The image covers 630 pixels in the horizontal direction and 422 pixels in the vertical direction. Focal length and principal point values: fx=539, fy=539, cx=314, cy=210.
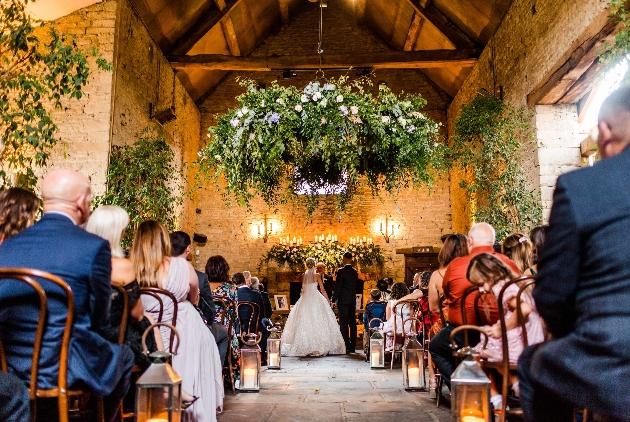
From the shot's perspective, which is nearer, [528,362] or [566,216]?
[566,216]

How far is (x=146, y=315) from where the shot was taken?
7.82 feet

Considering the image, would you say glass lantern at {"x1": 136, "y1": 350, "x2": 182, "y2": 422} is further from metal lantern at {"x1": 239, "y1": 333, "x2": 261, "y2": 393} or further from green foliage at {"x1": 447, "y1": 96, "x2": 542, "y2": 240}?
green foliage at {"x1": 447, "y1": 96, "x2": 542, "y2": 240}

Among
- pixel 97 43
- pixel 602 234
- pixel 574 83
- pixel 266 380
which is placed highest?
pixel 97 43

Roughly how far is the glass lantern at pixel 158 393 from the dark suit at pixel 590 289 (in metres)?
1.12

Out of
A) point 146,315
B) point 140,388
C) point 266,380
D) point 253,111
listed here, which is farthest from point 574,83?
point 140,388

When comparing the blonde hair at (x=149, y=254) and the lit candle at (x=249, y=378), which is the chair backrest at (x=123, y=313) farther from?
the lit candle at (x=249, y=378)

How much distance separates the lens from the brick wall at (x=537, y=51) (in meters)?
5.60

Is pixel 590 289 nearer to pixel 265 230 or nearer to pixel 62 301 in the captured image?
pixel 62 301

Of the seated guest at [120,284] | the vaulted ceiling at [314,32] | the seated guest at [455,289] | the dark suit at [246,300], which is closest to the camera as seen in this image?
the seated guest at [120,284]

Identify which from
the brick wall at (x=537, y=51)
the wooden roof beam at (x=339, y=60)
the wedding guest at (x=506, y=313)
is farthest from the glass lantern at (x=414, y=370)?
the wooden roof beam at (x=339, y=60)

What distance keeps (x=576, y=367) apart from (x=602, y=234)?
0.88 feet

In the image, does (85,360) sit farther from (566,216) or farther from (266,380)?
(266,380)

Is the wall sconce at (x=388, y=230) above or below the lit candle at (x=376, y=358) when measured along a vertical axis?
above

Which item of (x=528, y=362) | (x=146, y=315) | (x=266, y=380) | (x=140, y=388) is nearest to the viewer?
(x=528, y=362)
